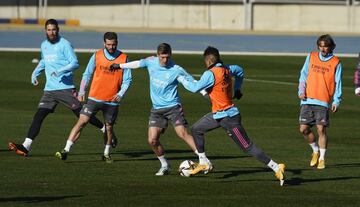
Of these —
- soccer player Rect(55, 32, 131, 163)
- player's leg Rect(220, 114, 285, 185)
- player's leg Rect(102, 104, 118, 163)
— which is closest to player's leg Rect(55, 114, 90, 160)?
soccer player Rect(55, 32, 131, 163)

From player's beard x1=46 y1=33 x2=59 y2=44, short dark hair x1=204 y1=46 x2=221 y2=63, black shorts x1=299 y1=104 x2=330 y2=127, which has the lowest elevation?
black shorts x1=299 y1=104 x2=330 y2=127

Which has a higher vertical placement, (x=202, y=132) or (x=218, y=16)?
(x=218, y=16)

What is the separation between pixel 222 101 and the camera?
1562 cm

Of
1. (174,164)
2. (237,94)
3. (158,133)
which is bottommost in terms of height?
(174,164)

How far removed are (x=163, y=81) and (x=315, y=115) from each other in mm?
2714

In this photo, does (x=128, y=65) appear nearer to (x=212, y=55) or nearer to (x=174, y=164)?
(x=212, y=55)

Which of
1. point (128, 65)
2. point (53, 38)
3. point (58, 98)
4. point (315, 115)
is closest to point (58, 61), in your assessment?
point (53, 38)

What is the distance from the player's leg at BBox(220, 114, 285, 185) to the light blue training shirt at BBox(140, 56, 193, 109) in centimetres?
103

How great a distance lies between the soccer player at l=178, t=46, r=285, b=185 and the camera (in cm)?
1538

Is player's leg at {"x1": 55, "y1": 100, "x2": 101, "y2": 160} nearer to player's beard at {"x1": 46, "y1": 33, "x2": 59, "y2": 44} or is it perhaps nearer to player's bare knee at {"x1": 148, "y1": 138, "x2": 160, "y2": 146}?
player's beard at {"x1": 46, "y1": 33, "x2": 59, "y2": 44}

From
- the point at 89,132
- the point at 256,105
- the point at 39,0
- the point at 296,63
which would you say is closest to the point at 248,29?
the point at 39,0

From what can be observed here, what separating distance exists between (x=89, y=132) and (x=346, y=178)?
7000 millimetres

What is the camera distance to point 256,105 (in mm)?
27094

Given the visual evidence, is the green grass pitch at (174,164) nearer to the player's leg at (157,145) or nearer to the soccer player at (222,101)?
the player's leg at (157,145)
